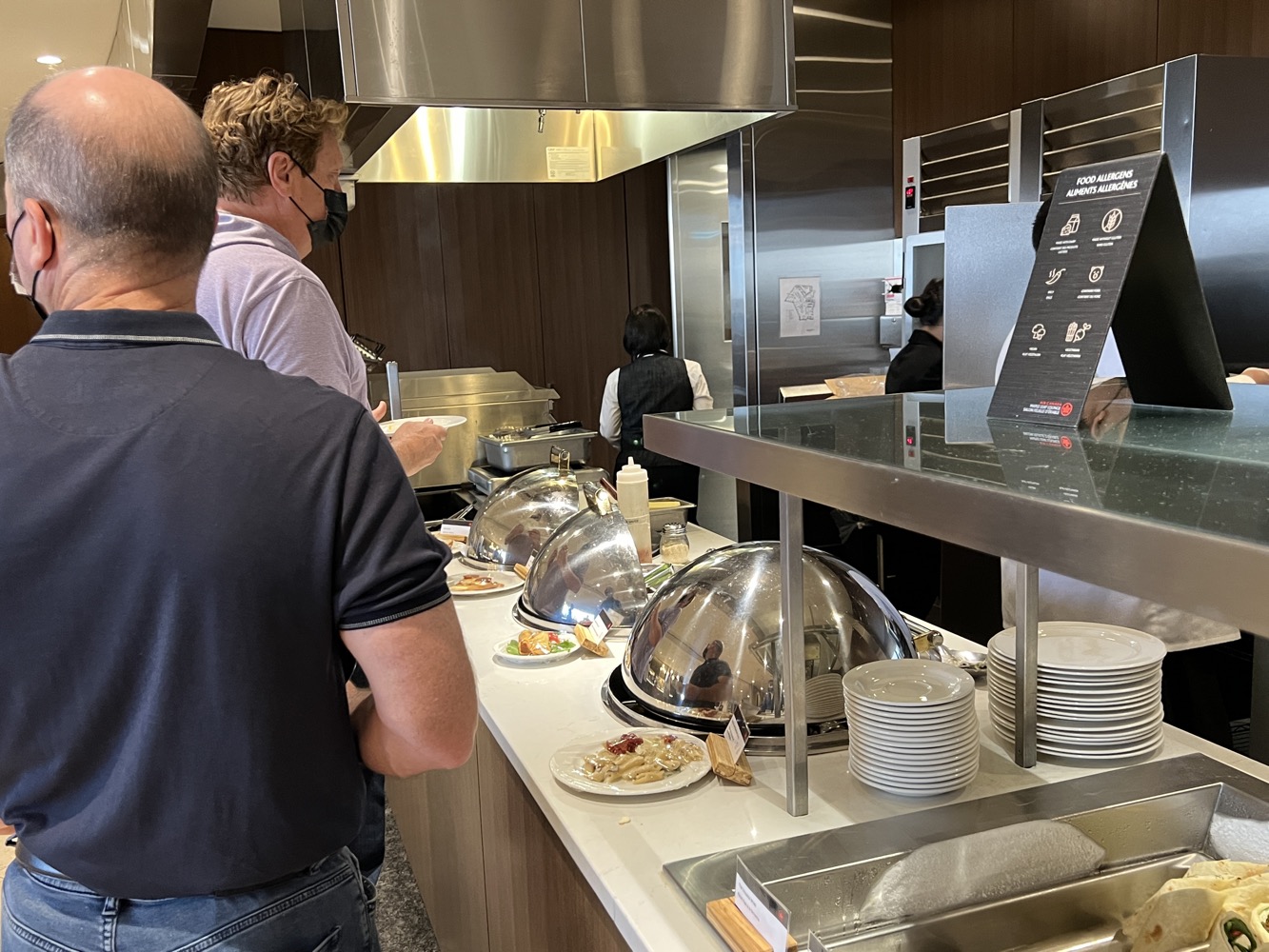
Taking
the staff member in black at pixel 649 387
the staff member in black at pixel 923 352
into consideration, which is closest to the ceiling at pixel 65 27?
the staff member in black at pixel 649 387

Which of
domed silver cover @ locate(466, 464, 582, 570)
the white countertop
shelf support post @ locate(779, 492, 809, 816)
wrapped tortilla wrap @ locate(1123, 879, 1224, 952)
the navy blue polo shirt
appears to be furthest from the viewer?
domed silver cover @ locate(466, 464, 582, 570)

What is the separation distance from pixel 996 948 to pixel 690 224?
615cm

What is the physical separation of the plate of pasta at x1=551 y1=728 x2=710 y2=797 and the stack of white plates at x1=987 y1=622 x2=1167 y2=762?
477mm

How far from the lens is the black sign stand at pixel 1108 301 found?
1.01 m

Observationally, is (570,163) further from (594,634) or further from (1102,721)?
(1102,721)

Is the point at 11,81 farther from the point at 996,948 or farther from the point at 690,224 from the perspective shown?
the point at 996,948

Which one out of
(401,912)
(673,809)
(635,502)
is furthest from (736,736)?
(401,912)

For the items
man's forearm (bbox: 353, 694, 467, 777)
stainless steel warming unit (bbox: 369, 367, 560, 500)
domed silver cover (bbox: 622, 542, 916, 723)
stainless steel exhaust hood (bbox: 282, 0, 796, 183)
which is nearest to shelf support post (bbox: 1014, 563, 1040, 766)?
domed silver cover (bbox: 622, 542, 916, 723)

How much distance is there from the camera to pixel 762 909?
108 cm

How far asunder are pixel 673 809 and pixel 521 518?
1.60 m

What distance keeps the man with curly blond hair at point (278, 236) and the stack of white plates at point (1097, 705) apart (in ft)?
4.17

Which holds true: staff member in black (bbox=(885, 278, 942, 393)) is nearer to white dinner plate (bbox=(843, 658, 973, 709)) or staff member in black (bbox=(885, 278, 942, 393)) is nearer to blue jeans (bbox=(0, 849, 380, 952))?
white dinner plate (bbox=(843, 658, 973, 709))

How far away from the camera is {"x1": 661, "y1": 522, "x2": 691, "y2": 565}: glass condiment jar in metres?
2.60

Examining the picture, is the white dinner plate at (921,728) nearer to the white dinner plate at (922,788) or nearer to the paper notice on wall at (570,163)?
the white dinner plate at (922,788)
